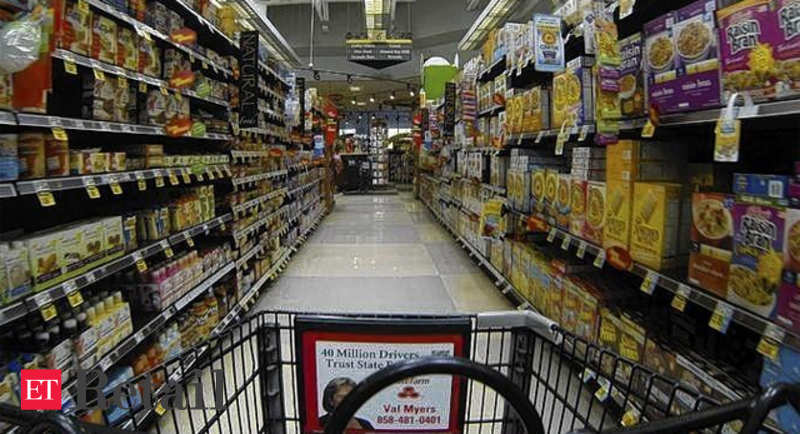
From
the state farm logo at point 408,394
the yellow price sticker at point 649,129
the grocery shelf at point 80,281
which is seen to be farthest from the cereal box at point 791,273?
the grocery shelf at point 80,281

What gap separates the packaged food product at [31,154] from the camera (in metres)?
1.67

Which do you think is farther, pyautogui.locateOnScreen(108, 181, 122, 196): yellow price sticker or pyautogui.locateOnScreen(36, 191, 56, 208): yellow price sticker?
pyautogui.locateOnScreen(108, 181, 122, 196): yellow price sticker

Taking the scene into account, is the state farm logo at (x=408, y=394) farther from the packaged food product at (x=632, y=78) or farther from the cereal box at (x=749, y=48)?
the packaged food product at (x=632, y=78)

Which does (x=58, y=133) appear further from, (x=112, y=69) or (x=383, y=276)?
(x=383, y=276)

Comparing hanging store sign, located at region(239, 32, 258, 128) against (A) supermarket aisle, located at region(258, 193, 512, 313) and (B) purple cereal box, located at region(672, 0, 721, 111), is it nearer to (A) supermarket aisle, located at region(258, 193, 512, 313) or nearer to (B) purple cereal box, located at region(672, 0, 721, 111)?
(A) supermarket aisle, located at region(258, 193, 512, 313)

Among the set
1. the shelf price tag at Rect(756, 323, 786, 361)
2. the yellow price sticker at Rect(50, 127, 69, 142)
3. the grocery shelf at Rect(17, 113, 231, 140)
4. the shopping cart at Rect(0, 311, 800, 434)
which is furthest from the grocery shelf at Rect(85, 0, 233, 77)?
the shelf price tag at Rect(756, 323, 786, 361)

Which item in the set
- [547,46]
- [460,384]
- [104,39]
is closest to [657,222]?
[460,384]

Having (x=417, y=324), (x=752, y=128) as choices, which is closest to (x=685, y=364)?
(x=752, y=128)

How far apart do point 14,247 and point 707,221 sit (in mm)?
2348

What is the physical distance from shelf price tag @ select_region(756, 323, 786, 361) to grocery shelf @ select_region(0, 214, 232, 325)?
7.50ft

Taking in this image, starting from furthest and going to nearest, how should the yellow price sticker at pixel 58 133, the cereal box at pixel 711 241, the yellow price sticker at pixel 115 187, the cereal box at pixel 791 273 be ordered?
the yellow price sticker at pixel 115 187 → the yellow price sticker at pixel 58 133 → the cereal box at pixel 711 241 → the cereal box at pixel 791 273

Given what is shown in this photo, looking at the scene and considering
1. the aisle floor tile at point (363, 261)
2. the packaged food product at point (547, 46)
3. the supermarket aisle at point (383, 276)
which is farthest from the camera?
the aisle floor tile at point (363, 261)

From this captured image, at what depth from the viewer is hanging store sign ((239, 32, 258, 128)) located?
375 cm

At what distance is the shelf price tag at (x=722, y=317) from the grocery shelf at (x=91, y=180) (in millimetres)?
2301
